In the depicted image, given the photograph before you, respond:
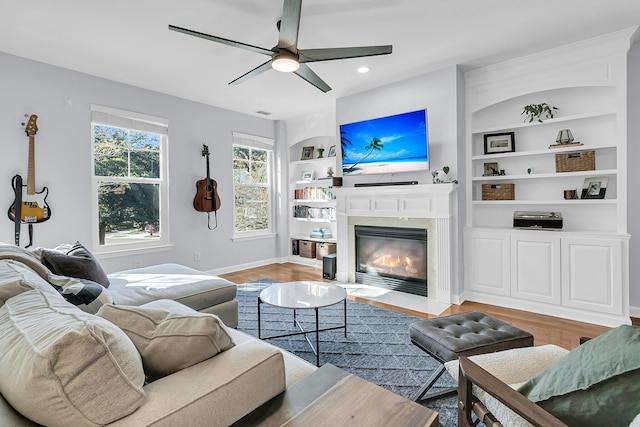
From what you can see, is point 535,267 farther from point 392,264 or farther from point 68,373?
point 68,373

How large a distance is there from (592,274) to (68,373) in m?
3.76

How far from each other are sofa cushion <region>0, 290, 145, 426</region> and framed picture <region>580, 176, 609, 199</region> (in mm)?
3838

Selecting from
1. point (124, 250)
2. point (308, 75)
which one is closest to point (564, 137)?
point (308, 75)

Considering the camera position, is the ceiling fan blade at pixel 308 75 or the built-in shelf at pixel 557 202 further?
the built-in shelf at pixel 557 202

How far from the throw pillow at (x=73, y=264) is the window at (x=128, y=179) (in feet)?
5.72

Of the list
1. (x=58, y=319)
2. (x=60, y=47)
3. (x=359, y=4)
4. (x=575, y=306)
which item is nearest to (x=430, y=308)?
(x=575, y=306)

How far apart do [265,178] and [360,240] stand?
2244 millimetres

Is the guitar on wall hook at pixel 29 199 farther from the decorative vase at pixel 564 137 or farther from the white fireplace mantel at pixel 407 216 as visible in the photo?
the decorative vase at pixel 564 137

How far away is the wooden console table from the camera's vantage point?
84 centimetres

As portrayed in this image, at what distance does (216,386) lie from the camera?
84 centimetres

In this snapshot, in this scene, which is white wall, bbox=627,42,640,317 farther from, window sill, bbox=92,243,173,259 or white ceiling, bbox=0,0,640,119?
window sill, bbox=92,243,173,259

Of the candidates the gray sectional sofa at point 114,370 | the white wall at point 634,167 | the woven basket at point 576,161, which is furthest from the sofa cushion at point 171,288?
the white wall at point 634,167

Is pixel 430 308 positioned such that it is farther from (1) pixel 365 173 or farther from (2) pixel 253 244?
(2) pixel 253 244

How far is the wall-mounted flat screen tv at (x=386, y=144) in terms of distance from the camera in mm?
3621
